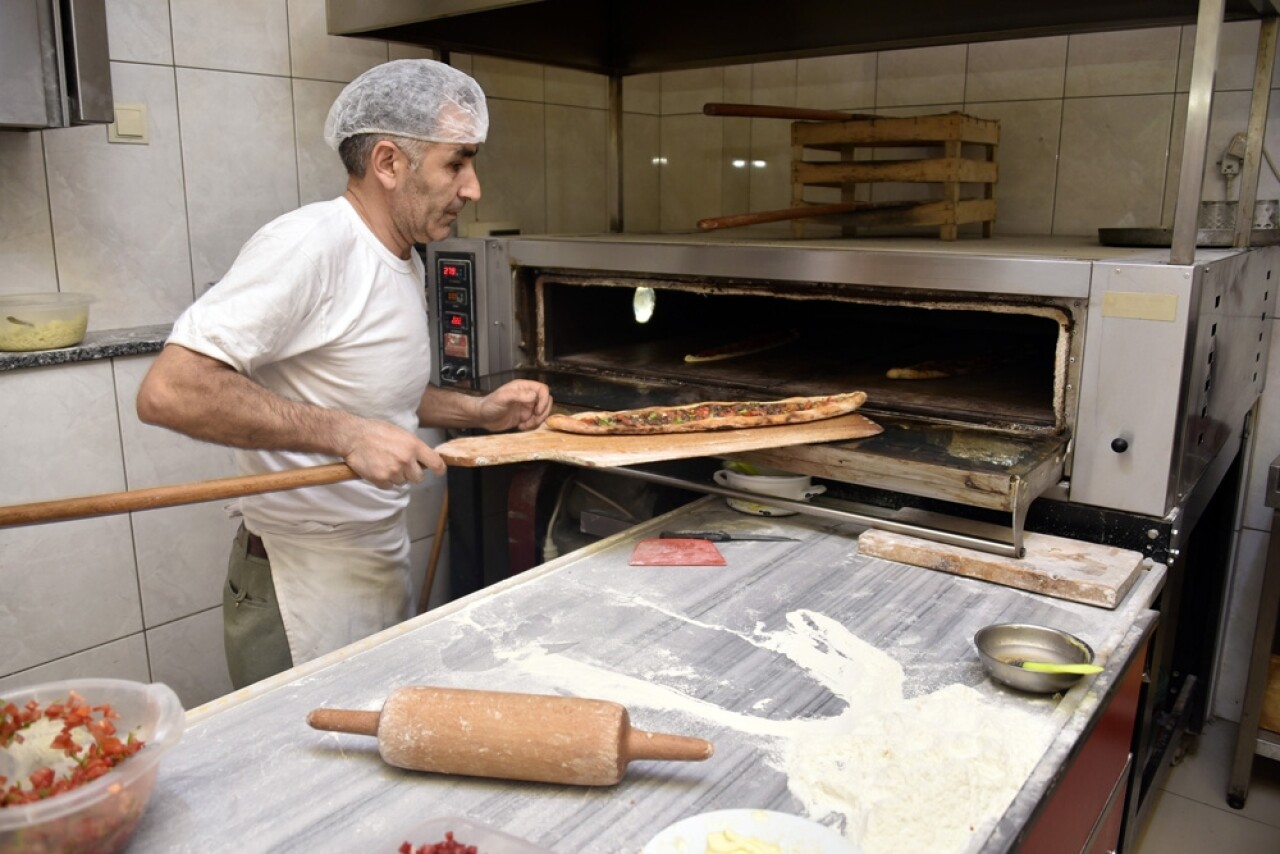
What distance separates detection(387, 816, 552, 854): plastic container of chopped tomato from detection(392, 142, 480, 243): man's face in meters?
1.14

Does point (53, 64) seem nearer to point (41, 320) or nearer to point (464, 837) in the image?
point (41, 320)

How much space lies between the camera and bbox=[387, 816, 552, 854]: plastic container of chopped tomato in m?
0.87

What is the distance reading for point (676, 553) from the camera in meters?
1.62

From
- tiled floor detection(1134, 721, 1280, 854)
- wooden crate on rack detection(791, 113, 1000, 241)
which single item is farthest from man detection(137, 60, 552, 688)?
tiled floor detection(1134, 721, 1280, 854)

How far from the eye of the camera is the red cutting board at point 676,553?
1583mm

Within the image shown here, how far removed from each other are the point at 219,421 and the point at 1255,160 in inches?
79.7

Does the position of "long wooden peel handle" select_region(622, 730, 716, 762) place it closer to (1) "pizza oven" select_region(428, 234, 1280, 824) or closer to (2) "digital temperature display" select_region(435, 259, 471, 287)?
(1) "pizza oven" select_region(428, 234, 1280, 824)

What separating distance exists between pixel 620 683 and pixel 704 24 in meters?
2.05

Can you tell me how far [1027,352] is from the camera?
2.41 meters

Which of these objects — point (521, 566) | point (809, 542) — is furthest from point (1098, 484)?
point (521, 566)

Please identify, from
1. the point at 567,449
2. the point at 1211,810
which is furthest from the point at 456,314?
the point at 1211,810

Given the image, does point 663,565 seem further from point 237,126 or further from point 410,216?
point 237,126

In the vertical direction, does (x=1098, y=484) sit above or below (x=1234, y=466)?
above

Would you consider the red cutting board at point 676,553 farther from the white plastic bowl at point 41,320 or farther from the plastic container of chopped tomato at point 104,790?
the white plastic bowl at point 41,320
